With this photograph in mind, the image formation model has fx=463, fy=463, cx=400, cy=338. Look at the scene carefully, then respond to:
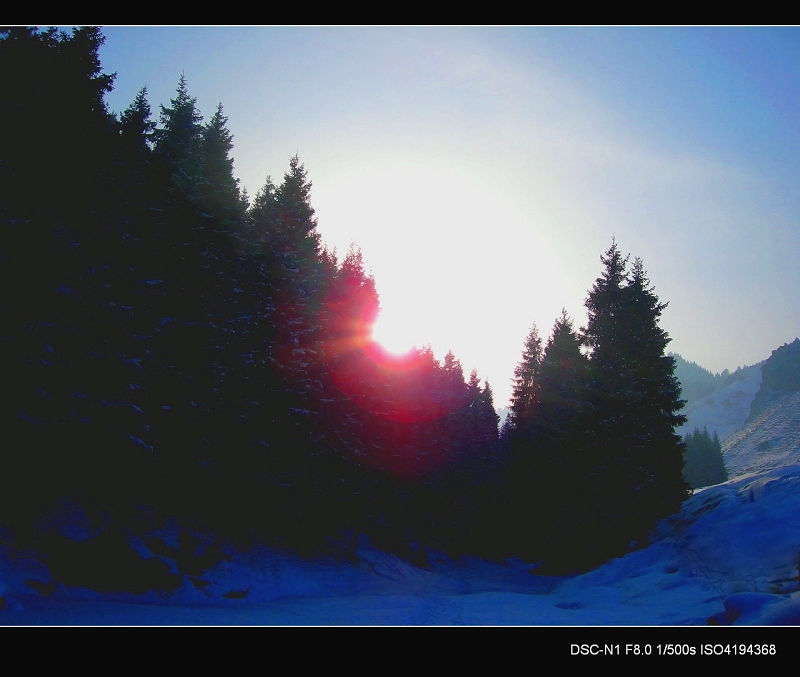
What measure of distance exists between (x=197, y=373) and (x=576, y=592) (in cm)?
1748

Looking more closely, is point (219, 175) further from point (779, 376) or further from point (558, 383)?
point (779, 376)

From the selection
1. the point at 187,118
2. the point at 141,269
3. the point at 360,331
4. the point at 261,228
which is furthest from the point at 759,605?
the point at 187,118

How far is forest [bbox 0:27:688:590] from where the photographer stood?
1420 cm

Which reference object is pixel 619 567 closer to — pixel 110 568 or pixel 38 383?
pixel 110 568

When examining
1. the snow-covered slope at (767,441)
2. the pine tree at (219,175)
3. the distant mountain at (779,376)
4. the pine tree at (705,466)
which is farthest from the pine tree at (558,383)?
the distant mountain at (779,376)

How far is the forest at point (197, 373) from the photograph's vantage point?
14.2 meters

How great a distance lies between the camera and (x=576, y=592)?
17.9 meters

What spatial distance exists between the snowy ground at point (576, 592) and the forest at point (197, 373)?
149cm

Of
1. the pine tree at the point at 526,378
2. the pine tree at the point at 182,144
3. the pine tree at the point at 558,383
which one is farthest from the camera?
the pine tree at the point at 526,378

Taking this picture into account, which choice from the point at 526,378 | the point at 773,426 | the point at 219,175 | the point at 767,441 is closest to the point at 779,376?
the point at 773,426

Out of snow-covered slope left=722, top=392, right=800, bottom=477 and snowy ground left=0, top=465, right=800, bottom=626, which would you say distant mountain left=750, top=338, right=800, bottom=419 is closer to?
snow-covered slope left=722, top=392, right=800, bottom=477

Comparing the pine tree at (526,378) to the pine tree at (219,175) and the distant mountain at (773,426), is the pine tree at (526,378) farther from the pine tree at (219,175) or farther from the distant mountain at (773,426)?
the pine tree at (219,175)

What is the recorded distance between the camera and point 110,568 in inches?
569
